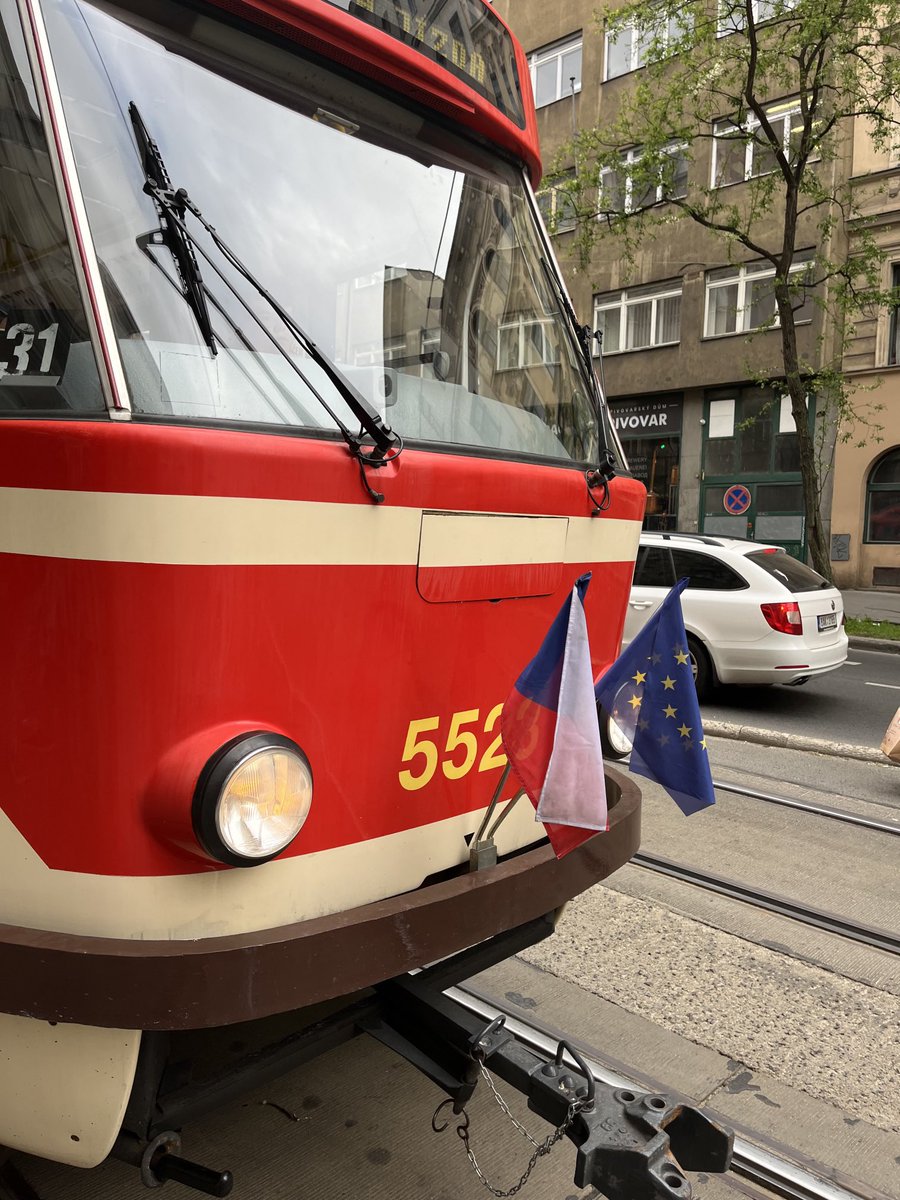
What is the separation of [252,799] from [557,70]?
28.6 m

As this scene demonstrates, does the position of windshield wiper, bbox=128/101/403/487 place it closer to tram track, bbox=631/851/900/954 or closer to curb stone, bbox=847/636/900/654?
tram track, bbox=631/851/900/954

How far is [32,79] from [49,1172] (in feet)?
9.11

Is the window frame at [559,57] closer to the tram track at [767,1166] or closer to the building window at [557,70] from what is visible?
the building window at [557,70]

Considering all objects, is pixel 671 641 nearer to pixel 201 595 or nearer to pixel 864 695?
pixel 201 595

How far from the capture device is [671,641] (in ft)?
8.02

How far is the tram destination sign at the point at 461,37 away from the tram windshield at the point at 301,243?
0.53 feet

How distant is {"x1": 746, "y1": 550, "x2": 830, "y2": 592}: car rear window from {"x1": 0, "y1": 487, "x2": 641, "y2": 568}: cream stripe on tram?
7318 mm

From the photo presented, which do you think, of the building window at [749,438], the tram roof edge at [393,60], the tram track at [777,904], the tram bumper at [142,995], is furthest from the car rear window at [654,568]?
the building window at [749,438]

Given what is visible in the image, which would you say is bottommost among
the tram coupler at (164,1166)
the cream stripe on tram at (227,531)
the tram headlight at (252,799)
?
the tram coupler at (164,1166)

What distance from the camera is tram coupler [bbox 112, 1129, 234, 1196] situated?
2.08 meters

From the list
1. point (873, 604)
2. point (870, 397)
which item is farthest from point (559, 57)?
point (873, 604)

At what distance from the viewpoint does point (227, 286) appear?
2.19m

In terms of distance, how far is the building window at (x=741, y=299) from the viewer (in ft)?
71.8

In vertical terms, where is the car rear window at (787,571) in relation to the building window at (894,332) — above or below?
below
